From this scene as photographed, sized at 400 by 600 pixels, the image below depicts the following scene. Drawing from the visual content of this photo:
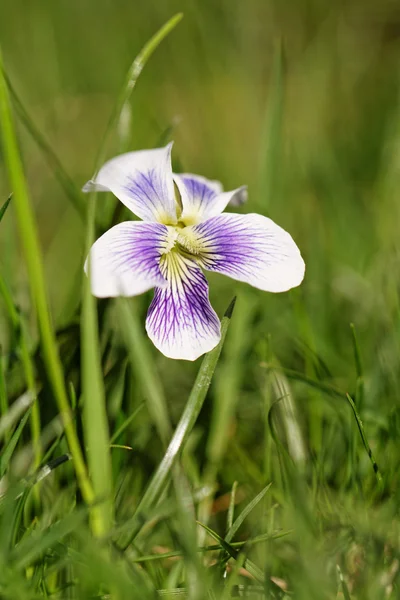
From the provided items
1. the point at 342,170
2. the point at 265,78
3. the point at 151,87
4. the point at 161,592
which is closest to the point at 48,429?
the point at 161,592

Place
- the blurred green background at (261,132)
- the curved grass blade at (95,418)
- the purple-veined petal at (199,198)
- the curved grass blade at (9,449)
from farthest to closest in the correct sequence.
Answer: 1. the blurred green background at (261,132)
2. the purple-veined petal at (199,198)
3. the curved grass blade at (9,449)
4. the curved grass blade at (95,418)

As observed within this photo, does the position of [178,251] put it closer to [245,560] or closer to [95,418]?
[95,418]

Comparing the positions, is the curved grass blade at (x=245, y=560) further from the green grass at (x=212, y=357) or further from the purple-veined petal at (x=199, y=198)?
the purple-veined petal at (x=199, y=198)

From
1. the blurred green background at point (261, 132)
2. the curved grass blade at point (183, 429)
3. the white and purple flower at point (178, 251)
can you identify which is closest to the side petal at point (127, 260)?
the white and purple flower at point (178, 251)

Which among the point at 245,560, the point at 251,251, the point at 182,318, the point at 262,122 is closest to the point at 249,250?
the point at 251,251

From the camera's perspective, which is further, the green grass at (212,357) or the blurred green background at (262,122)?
the blurred green background at (262,122)

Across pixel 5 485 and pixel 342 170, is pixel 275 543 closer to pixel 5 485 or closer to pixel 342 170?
pixel 5 485

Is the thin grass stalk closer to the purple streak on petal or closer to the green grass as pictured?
the green grass
